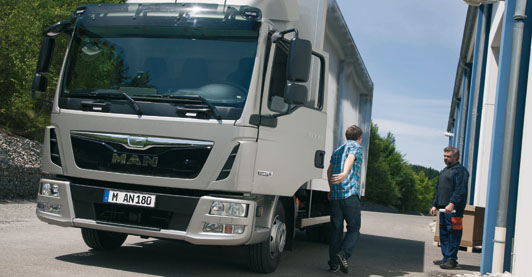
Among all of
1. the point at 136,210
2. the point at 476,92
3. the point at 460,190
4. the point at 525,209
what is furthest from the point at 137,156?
the point at 476,92

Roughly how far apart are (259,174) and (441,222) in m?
3.71

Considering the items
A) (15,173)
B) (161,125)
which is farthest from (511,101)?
(15,173)

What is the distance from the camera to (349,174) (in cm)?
649

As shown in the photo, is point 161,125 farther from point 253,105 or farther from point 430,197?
point 430,197

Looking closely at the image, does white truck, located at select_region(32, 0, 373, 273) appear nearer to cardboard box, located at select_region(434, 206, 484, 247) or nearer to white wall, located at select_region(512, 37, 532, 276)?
white wall, located at select_region(512, 37, 532, 276)

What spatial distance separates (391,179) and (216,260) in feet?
167

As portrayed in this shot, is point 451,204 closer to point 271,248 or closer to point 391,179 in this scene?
point 271,248

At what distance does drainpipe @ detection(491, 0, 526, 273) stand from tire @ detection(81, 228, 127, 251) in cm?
449

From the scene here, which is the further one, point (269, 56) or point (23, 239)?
point (23, 239)

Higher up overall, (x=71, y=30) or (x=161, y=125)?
(x=71, y=30)

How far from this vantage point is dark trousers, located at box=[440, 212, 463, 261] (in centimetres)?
785

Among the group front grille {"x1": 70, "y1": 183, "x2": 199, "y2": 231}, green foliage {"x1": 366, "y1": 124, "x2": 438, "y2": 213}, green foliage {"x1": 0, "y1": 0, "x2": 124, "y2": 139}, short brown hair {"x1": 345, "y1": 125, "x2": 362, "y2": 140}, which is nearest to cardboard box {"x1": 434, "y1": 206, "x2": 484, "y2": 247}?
short brown hair {"x1": 345, "y1": 125, "x2": 362, "y2": 140}

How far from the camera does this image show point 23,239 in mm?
7270

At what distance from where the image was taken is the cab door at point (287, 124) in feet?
17.8
